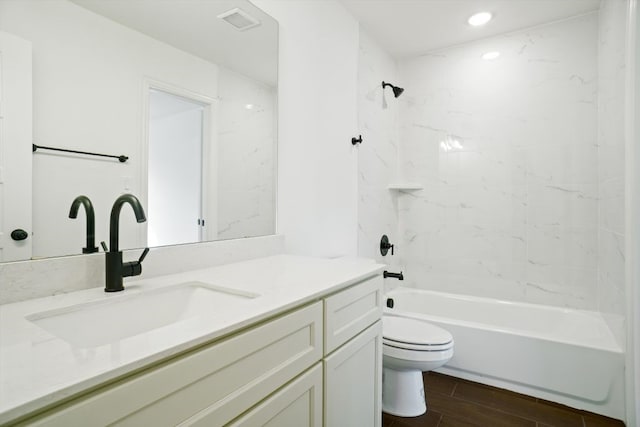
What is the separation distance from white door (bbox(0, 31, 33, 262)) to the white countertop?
169mm

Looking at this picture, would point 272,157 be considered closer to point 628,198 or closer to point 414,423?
point 414,423

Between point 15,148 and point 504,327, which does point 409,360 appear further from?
point 15,148

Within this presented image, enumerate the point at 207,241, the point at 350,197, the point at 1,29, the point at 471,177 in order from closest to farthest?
1. the point at 1,29
2. the point at 207,241
3. the point at 350,197
4. the point at 471,177

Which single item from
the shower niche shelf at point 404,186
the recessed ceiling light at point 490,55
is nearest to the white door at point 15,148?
the shower niche shelf at point 404,186

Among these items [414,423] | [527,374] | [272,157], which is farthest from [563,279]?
[272,157]

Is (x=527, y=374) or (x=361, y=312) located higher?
(x=361, y=312)

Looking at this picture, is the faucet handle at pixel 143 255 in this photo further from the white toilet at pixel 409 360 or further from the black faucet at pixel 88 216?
the white toilet at pixel 409 360

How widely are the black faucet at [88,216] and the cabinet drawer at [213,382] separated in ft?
1.99

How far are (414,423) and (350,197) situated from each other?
1378mm

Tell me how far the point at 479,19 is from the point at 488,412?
8.49 feet

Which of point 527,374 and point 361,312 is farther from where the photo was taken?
point 527,374

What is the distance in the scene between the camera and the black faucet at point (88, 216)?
1.00 m

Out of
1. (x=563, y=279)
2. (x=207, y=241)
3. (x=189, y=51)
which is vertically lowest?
(x=563, y=279)

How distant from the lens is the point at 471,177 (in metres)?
2.83
